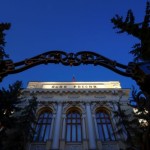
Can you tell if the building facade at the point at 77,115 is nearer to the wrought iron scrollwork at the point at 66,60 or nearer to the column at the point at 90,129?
the column at the point at 90,129

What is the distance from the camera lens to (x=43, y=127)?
18.7 meters

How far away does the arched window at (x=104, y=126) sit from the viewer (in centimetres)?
1773

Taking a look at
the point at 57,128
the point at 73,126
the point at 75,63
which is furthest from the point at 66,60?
the point at 73,126

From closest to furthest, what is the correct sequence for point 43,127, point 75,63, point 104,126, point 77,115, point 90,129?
point 75,63 → point 90,129 → point 43,127 → point 104,126 → point 77,115

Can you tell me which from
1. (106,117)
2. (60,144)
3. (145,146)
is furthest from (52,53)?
(106,117)

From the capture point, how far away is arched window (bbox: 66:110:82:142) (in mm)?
17578

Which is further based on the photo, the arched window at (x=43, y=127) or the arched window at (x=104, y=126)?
the arched window at (x=104, y=126)

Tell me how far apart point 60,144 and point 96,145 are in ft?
10.5

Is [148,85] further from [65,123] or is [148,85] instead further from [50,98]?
[50,98]

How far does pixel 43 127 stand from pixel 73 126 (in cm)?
303

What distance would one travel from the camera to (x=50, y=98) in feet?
69.7

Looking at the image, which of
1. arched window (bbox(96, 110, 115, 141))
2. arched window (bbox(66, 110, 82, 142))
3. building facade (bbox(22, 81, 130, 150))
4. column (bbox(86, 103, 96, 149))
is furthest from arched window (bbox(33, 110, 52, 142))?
arched window (bbox(96, 110, 115, 141))

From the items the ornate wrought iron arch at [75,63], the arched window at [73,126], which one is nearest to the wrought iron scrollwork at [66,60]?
the ornate wrought iron arch at [75,63]

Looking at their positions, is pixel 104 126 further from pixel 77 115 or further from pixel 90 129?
pixel 77 115
